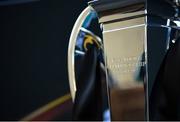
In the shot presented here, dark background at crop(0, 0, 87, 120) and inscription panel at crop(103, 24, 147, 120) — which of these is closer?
inscription panel at crop(103, 24, 147, 120)

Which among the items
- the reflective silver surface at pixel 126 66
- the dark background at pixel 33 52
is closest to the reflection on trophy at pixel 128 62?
Result: the reflective silver surface at pixel 126 66

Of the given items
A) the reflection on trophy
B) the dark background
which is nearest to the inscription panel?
the reflection on trophy

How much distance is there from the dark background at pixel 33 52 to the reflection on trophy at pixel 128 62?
0.34 m

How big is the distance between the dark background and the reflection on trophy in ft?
1.13

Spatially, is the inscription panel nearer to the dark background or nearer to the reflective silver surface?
the reflective silver surface

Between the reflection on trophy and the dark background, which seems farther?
the dark background

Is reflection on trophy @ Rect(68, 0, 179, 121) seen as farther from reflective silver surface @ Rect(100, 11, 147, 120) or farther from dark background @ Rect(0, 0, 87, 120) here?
dark background @ Rect(0, 0, 87, 120)

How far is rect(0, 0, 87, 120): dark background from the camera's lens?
1.21 meters

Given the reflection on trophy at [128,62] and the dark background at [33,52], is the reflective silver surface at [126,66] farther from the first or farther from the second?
the dark background at [33,52]

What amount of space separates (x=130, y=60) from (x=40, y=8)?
2.02 feet

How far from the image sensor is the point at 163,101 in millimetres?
758

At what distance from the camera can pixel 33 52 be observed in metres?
1.27

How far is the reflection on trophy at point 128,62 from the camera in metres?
0.77

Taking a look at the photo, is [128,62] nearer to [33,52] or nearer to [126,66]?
[126,66]
